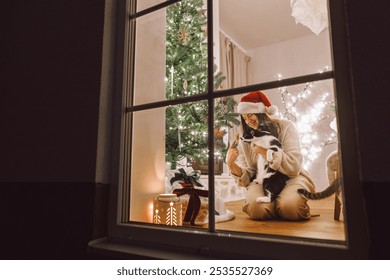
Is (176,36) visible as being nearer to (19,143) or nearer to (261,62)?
(19,143)

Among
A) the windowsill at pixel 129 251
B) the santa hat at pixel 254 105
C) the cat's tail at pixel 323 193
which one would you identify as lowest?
the windowsill at pixel 129 251

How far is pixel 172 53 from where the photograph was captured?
92.8 inches

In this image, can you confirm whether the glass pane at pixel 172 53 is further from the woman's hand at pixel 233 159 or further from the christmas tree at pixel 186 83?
the woman's hand at pixel 233 159

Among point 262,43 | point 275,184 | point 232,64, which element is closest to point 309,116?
point 232,64

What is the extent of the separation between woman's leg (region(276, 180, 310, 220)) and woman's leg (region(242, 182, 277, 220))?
52 millimetres

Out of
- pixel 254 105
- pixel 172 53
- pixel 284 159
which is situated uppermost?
pixel 172 53

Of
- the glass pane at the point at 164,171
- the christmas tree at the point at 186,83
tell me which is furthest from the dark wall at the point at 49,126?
the christmas tree at the point at 186,83

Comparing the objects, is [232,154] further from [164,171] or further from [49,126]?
[49,126]

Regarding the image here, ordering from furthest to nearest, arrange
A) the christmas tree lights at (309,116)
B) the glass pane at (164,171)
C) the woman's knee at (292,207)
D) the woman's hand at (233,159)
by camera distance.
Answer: the christmas tree lights at (309,116) < the woman's hand at (233,159) < the woman's knee at (292,207) < the glass pane at (164,171)

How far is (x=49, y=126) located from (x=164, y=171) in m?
0.69

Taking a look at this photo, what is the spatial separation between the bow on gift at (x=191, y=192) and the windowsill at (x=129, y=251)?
2.12 feet

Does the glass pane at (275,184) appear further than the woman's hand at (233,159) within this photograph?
No

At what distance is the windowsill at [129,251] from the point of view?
3.03 ft
